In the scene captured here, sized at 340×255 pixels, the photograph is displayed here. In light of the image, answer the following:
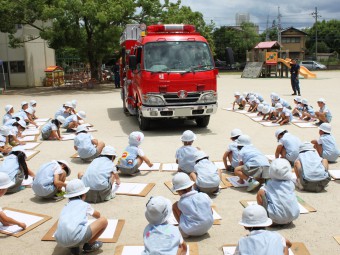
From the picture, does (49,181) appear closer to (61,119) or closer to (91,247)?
(91,247)

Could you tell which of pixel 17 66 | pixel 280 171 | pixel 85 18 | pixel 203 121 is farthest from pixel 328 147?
pixel 17 66

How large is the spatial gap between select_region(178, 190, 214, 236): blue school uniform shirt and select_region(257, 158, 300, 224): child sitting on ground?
828mm

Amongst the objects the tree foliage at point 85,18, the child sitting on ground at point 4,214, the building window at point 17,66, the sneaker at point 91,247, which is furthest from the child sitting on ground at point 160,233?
the building window at point 17,66

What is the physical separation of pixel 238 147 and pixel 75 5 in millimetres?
19533

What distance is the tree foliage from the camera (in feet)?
76.5

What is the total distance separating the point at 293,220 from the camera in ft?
16.5

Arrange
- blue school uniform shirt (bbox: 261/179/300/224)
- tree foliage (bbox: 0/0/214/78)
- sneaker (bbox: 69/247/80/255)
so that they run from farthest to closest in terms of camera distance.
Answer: tree foliage (bbox: 0/0/214/78) → blue school uniform shirt (bbox: 261/179/300/224) → sneaker (bbox: 69/247/80/255)

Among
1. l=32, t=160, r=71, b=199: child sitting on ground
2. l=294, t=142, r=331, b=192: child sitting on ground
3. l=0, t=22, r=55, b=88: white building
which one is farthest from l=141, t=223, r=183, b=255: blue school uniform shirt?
l=0, t=22, r=55, b=88: white building

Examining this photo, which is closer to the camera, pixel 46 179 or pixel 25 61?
pixel 46 179

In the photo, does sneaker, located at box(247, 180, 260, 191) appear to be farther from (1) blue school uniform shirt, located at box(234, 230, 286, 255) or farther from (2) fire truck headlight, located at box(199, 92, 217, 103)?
(2) fire truck headlight, located at box(199, 92, 217, 103)

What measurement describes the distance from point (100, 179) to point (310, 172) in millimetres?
3336

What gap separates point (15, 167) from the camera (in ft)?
20.2

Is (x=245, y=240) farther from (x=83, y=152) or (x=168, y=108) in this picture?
(x=168, y=108)

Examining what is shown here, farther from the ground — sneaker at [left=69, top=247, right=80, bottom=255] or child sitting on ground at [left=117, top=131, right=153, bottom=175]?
child sitting on ground at [left=117, top=131, right=153, bottom=175]
